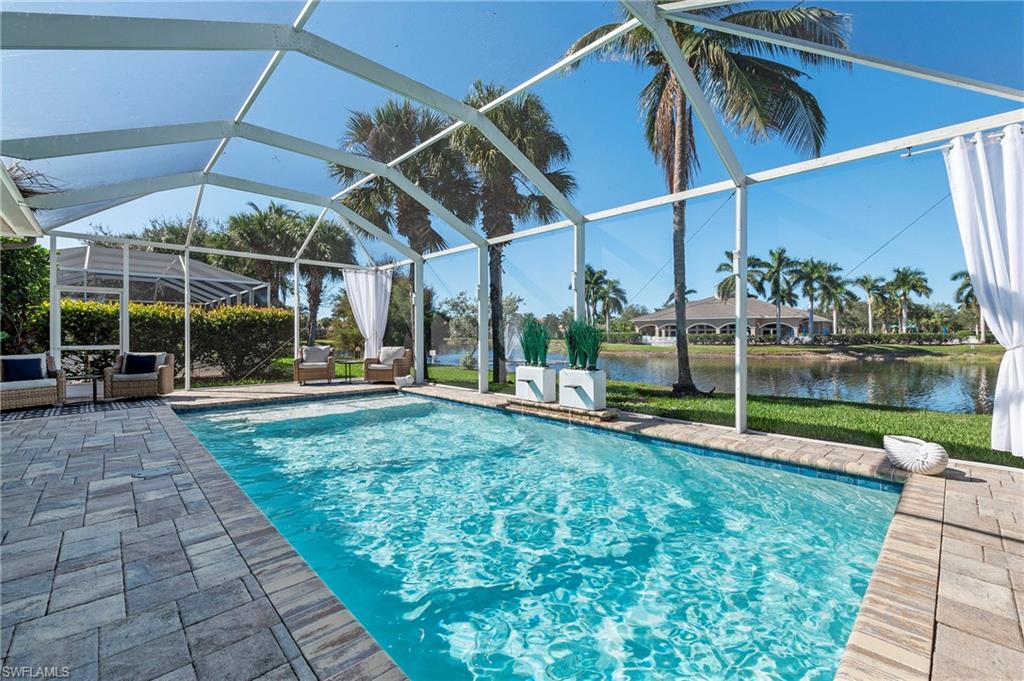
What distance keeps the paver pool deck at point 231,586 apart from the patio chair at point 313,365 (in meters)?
6.40

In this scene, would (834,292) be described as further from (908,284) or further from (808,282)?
(908,284)

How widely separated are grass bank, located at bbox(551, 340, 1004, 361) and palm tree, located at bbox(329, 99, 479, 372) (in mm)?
5424

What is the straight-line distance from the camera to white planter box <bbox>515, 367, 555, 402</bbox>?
7516mm

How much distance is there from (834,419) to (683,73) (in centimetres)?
520

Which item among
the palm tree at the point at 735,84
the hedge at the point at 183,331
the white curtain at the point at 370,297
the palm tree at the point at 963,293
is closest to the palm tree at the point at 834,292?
the palm tree at the point at 963,293

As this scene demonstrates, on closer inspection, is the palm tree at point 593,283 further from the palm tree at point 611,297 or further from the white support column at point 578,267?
the white support column at point 578,267

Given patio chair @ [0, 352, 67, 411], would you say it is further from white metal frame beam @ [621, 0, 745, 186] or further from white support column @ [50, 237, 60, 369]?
A: white metal frame beam @ [621, 0, 745, 186]

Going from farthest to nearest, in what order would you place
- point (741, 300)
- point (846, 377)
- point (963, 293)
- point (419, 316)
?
point (419, 316), point (846, 377), point (963, 293), point (741, 300)

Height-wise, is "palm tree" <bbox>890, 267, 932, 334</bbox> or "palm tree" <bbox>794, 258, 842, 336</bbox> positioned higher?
"palm tree" <bbox>794, 258, 842, 336</bbox>

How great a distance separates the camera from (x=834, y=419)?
6516mm

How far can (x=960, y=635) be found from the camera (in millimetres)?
1852

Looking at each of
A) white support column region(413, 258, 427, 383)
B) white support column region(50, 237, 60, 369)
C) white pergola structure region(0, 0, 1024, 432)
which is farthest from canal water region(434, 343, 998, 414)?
white support column region(50, 237, 60, 369)

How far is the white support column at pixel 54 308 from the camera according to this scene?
7.80m

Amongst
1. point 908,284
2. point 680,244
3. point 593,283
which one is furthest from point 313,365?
point 908,284
